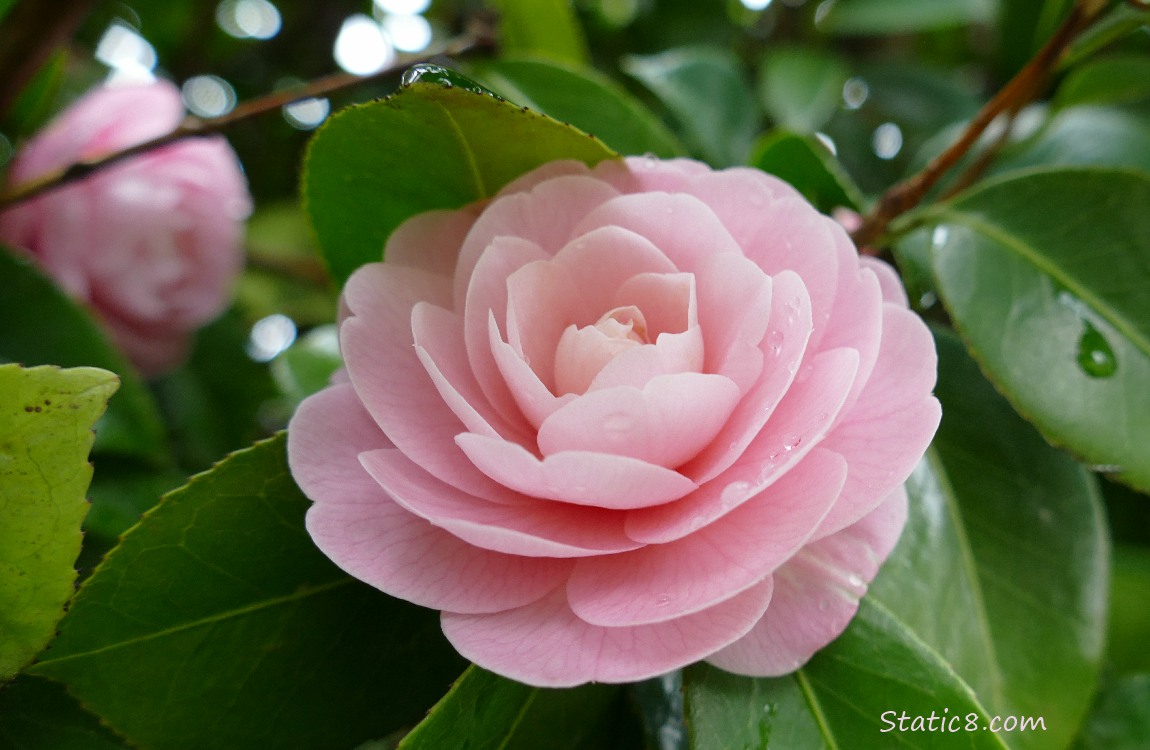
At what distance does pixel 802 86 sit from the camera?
1150 millimetres

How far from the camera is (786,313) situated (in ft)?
1.36

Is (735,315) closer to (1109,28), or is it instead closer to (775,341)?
(775,341)

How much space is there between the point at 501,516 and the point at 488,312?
11cm

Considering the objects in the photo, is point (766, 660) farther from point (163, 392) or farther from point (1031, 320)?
point (163, 392)

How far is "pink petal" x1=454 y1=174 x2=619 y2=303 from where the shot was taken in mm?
467

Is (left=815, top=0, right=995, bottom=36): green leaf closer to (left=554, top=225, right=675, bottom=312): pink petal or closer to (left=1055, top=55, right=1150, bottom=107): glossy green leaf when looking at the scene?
(left=1055, top=55, right=1150, bottom=107): glossy green leaf

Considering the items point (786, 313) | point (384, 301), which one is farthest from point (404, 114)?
point (786, 313)

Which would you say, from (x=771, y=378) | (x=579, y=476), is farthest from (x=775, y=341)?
(x=579, y=476)

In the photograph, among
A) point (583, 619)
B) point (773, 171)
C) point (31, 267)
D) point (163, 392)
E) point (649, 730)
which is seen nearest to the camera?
point (583, 619)

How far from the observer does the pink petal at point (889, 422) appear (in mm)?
376

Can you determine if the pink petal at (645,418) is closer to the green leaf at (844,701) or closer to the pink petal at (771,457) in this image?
the pink petal at (771,457)

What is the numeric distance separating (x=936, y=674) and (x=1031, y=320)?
0.86 feet

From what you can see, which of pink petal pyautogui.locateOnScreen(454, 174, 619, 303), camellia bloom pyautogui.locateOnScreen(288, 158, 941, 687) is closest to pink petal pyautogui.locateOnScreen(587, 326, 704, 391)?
camellia bloom pyautogui.locateOnScreen(288, 158, 941, 687)

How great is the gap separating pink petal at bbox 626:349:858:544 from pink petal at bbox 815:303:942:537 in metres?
0.03
